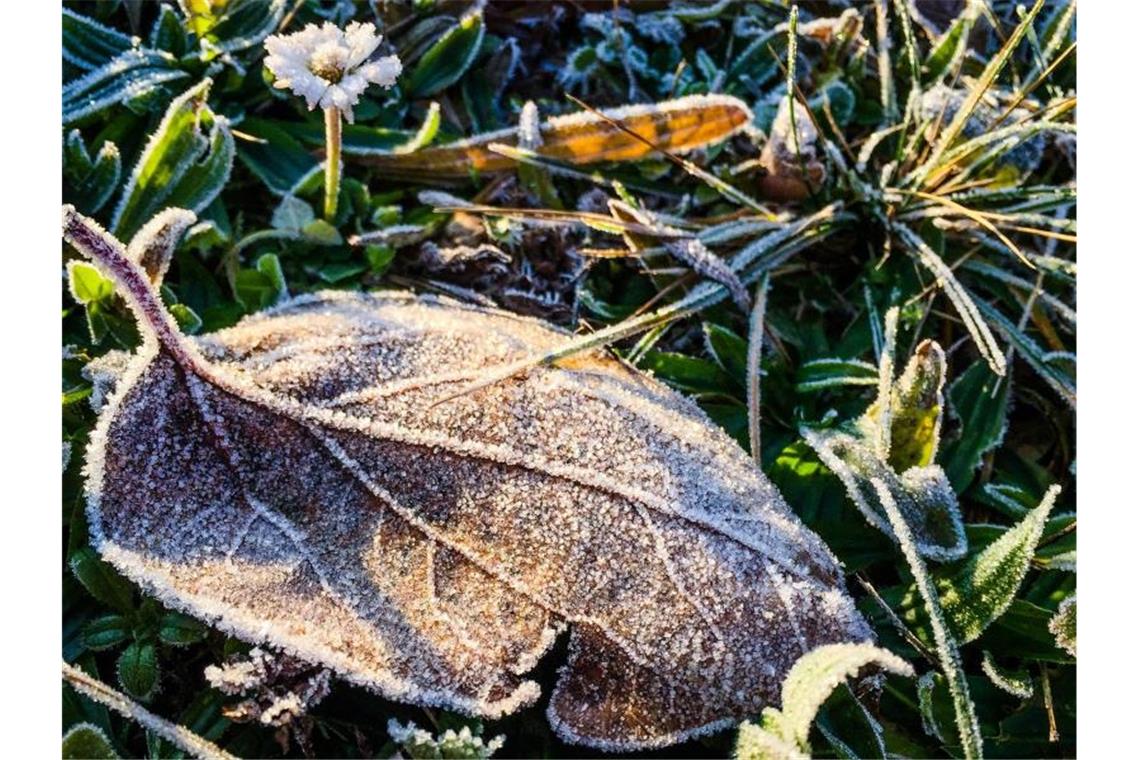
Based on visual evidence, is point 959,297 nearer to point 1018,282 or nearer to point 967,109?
point 1018,282

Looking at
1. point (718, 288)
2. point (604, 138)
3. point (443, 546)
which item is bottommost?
point (443, 546)

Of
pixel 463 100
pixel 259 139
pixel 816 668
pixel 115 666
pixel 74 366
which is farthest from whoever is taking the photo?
pixel 463 100

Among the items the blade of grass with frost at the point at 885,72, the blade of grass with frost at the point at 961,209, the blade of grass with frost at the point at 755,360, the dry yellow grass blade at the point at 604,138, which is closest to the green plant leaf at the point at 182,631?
the blade of grass with frost at the point at 755,360

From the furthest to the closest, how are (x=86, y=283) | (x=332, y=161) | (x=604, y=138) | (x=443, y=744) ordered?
(x=604, y=138) < (x=332, y=161) < (x=86, y=283) < (x=443, y=744)

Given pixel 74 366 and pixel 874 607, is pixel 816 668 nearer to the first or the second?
pixel 874 607

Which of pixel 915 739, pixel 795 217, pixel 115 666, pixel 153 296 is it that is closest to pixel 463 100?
pixel 795 217

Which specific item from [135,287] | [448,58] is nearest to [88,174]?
[135,287]

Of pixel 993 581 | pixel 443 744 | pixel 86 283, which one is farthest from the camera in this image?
pixel 86 283
